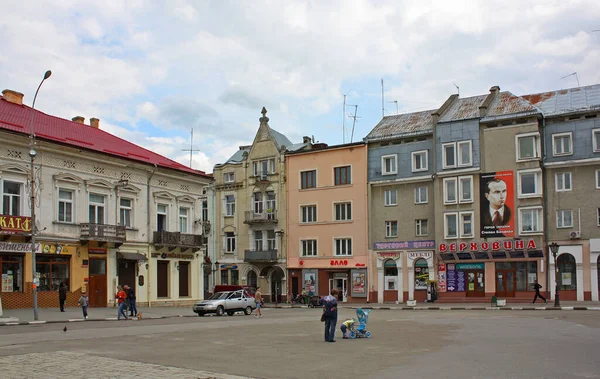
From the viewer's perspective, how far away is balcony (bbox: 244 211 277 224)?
63.3 meters

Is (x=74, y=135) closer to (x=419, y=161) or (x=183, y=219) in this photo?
(x=183, y=219)

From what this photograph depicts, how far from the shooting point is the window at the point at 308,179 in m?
62.0

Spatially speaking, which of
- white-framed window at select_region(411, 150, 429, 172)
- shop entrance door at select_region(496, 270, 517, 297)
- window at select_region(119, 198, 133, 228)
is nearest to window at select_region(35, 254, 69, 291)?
window at select_region(119, 198, 133, 228)

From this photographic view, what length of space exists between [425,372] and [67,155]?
3041cm

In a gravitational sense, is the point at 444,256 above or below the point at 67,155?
below

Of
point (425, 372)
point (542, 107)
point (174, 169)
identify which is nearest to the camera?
point (425, 372)

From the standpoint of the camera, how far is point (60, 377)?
40.2ft

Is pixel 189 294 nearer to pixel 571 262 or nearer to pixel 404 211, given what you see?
pixel 404 211

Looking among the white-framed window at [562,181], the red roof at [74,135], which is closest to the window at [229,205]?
the red roof at [74,135]

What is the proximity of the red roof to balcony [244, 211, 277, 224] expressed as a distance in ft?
48.4

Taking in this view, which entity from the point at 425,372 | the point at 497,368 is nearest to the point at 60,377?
the point at 425,372

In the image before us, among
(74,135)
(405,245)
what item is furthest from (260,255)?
(74,135)

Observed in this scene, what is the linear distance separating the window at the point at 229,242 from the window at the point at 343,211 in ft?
38.5

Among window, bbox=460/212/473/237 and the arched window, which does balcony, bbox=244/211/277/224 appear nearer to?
window, bbox=460/212/473/237
